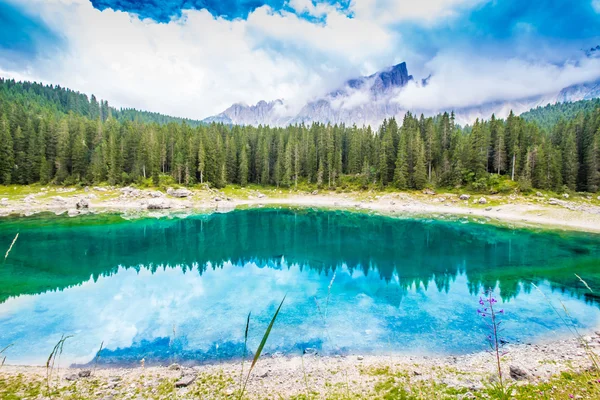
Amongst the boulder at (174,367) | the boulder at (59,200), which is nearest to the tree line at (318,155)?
the boulder at (59,200)

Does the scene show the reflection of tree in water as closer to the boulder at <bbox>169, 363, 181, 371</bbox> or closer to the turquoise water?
the turquoise water

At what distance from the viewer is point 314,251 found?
105ft

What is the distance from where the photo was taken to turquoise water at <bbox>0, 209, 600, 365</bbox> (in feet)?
45.1

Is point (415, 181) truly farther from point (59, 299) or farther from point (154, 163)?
point (59, 299)

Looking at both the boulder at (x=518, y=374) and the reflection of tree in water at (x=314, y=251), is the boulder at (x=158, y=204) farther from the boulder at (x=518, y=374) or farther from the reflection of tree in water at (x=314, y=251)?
the boulder at (x=518, y=374)

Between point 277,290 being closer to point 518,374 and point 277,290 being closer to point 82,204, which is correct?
point 518,374

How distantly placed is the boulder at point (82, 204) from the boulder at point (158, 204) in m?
11.7

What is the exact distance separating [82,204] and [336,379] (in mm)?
68890

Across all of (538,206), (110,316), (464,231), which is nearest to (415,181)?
(538,206)

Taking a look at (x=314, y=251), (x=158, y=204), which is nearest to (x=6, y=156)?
(x=158, y=204)

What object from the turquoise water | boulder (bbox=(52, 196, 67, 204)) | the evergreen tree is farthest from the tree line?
the turquoise water

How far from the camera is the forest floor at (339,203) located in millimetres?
51094

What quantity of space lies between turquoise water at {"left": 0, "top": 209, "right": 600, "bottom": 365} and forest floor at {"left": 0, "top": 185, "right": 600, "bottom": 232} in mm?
13933

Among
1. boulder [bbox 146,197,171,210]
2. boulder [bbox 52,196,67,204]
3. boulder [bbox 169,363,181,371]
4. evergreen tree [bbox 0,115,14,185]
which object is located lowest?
boulder [bbox 169,363,181,371]
